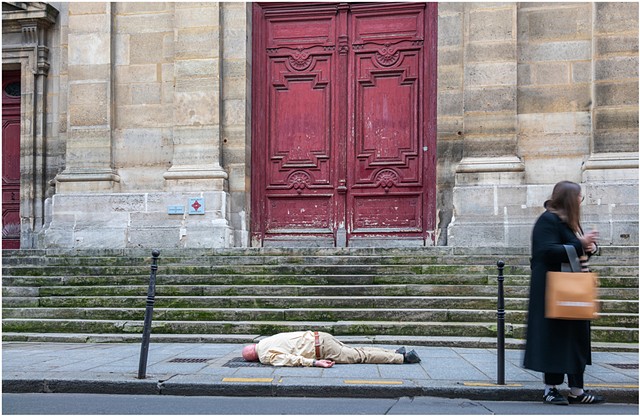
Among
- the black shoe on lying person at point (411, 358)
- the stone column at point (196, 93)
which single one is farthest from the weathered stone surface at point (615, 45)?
the black shoe on lying person at point (411, 358)

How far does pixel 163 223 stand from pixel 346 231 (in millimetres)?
3289

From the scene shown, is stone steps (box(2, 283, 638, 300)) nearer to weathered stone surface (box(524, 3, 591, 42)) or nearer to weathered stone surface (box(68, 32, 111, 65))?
weathered stone surface (box(524, 3, 591, 42))

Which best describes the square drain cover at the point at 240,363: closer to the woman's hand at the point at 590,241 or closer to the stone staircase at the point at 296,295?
the stone staircase at the point at 296,295

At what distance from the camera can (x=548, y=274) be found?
505 cm

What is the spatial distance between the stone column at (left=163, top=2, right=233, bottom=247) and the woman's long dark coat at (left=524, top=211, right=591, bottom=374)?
720cm

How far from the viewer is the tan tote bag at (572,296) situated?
16.1 ft

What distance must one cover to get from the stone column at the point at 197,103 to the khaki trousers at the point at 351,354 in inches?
218

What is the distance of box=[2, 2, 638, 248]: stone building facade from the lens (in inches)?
423

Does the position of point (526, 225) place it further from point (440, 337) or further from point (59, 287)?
point (59, 287)

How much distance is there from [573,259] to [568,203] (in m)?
0.45

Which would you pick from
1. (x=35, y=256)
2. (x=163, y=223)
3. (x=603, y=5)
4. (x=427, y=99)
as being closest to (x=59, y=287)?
(x=35, y=256)

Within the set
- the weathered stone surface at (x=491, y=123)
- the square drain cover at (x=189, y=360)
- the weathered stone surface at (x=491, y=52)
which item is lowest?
the square drain cover at (x=189, y=360)

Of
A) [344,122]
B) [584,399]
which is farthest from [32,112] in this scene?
[584,399]

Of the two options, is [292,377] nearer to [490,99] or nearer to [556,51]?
[490,99]
